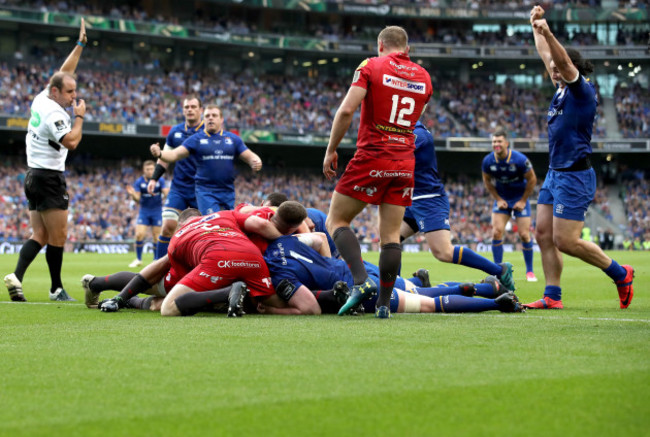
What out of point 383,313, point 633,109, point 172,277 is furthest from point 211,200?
point 633,109

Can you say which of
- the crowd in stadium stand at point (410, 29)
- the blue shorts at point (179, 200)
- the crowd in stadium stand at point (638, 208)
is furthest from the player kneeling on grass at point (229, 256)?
the crowd in stadium stand at point (638, 208)

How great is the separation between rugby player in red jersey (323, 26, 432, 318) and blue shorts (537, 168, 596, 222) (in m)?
1.91

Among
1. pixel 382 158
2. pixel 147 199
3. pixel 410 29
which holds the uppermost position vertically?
pixel 410 29

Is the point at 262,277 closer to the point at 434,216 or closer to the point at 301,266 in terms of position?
the point at 301,266

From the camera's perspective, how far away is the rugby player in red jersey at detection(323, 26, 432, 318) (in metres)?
6.61

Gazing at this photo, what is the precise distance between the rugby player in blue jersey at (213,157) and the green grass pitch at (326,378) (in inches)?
207

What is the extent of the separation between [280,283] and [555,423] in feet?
14.2

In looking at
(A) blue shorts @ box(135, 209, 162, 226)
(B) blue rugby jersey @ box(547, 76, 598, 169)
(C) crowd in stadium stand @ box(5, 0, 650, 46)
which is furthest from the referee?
(C) crowd in stadium stand @ box(5, 0, 650, 46)

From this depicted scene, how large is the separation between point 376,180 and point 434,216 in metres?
2.87

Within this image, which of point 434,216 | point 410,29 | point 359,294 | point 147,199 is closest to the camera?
point 359,294

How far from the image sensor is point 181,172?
12.5 m

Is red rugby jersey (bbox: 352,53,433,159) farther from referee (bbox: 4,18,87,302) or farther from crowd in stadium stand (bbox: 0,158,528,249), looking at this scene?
crowd in stadium stand (bbox: 0,158,528,249)

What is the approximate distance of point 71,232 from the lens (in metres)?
35.0

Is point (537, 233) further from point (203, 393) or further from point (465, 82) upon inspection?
point (465, 82)
